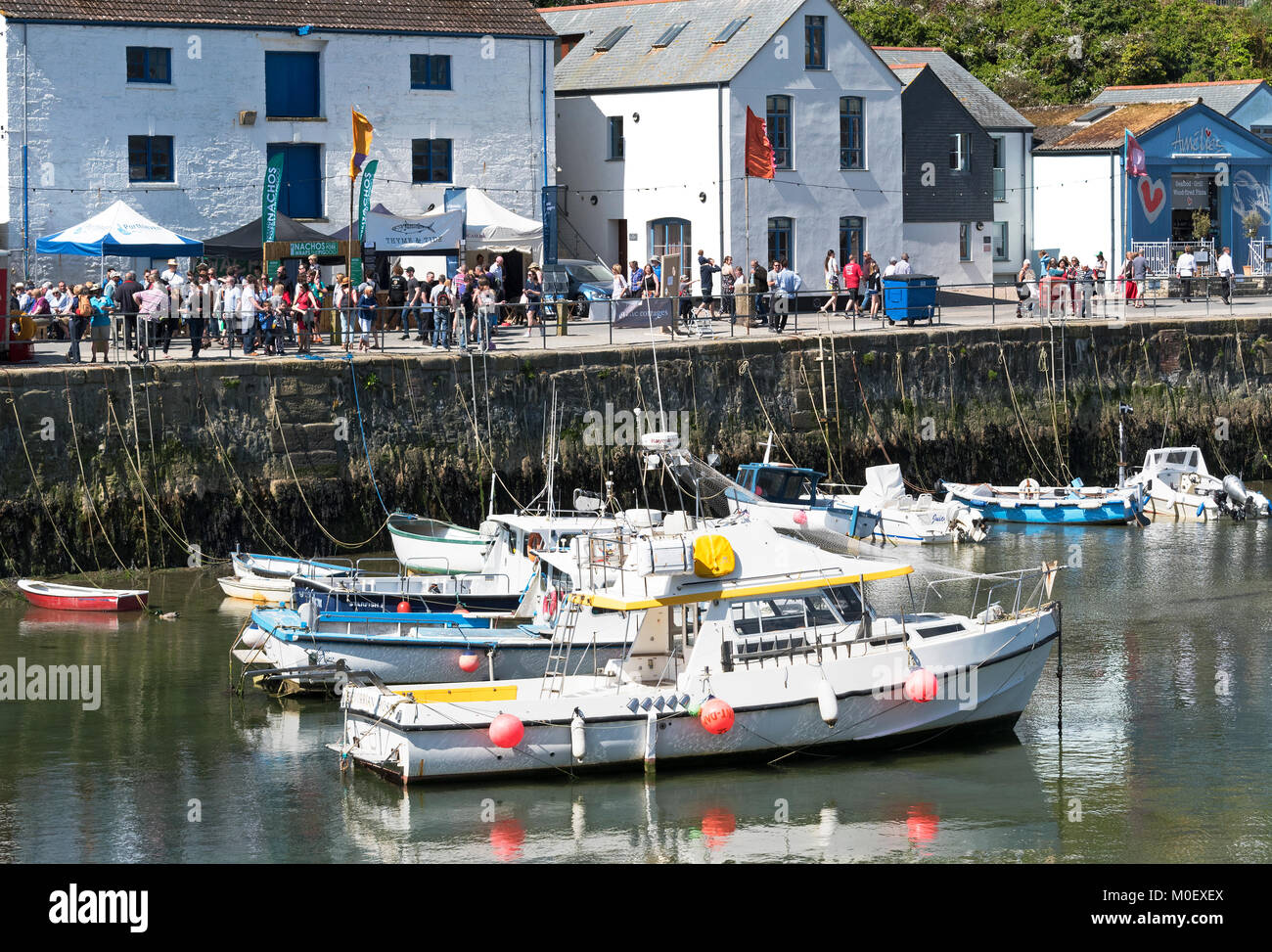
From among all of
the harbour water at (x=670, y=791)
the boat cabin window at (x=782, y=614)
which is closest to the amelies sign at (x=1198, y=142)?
the harbour water at (x=670, y=791)

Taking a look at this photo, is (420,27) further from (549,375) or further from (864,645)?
(864,645)

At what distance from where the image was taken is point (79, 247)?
1292 inches

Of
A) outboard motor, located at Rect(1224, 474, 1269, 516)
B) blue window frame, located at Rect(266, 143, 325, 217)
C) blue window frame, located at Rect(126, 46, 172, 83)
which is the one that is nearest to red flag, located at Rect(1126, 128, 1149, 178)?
outboard motor, located at Rect(1224, 474, 1269, 516)

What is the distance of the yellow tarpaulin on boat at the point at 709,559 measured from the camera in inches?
789

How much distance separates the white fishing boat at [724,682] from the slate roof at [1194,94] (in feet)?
126

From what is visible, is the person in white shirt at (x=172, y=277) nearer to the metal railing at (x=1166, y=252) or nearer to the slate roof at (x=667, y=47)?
the slate roof at (x=667, y=47)

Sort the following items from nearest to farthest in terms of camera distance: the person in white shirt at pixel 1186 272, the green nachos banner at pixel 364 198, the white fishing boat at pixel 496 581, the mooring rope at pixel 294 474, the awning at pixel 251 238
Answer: the white fishing boat at pixel 496 581 < the mooring rope at pixel 294 474 < the awning at pixel 251 238 < the green nachos banner at pixel 364 198 < the person in white shirt at pixel 1186 272

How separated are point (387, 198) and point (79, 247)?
9903 mm

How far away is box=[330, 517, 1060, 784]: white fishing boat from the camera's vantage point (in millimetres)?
19094

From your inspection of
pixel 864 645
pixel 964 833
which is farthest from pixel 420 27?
pixel 964 833

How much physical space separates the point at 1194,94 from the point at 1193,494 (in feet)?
82.4

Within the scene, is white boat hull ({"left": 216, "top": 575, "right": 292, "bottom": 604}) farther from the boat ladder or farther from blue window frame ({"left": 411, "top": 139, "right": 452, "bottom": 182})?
blue window frame ({"left": 411, "top": 139, "right": 452, "bottom": 182})

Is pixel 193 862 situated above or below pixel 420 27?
below

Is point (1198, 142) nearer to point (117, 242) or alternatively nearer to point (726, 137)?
point (726, 137)
